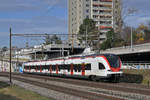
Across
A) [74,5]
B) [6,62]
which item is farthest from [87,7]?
[6,62]

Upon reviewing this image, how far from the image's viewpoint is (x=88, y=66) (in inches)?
1200

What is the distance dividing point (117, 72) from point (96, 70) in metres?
2.59

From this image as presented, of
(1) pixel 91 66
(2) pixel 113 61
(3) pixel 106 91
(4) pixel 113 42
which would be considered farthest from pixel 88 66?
(4) pixel 113 42

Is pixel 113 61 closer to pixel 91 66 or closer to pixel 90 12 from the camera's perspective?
pixel 91 66

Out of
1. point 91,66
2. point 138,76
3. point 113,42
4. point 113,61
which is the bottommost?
point 138,76

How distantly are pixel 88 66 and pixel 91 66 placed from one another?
2.80 feet

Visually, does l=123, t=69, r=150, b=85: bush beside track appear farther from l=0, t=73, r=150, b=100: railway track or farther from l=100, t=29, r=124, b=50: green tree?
l=100, t=29, r=124, b=50: green tree

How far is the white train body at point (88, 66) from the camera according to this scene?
27.0m

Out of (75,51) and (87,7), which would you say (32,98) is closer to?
(75,51)

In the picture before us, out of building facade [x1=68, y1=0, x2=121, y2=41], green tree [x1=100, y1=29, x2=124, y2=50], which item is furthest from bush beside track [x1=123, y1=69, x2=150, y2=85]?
building facade [x1=68, y1=0, x2=121, y2=41]

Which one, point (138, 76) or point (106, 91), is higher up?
point (138, 76)

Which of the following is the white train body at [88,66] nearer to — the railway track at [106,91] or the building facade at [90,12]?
the railway track at [106,91]

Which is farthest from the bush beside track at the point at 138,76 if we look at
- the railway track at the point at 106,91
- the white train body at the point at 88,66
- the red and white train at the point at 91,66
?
the railway track at the point at 106,91

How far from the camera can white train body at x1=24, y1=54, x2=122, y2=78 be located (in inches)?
1062
